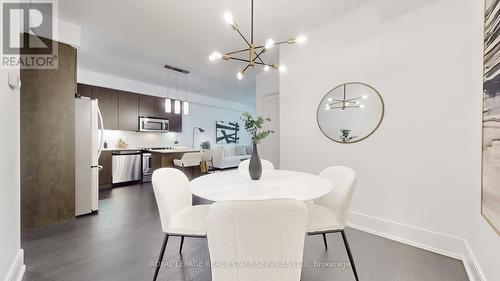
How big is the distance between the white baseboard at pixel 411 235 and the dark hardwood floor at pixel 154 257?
8 centimetres

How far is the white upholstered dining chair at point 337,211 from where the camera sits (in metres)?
1.45

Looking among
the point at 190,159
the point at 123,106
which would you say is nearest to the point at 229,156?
the point at 190,159

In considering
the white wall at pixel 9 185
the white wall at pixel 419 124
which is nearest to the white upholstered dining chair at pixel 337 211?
the white wall at pixel 419 124

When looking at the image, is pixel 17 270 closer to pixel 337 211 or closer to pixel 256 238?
pixel 256 238

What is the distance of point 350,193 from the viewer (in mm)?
1506

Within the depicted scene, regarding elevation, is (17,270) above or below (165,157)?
below

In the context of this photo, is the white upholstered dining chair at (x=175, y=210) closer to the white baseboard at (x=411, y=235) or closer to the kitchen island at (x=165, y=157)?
the white baseboard at (x=411, y=235)

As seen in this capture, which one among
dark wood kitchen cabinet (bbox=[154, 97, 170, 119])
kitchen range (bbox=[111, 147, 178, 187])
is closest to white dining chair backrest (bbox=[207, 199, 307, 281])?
kitchen range (bbox=[111, 147, 178, 187])

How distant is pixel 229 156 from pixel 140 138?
9.96 feet

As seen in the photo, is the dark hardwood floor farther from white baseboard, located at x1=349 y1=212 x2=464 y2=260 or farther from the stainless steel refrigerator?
the stainless steel refrigerator

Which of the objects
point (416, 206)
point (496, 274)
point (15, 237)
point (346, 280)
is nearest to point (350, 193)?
point (346, 280)

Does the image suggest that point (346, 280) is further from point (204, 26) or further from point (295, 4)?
point (204, 26)

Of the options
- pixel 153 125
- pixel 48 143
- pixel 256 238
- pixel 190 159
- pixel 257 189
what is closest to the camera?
pixel 256 238

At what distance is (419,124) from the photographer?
6.72ft
